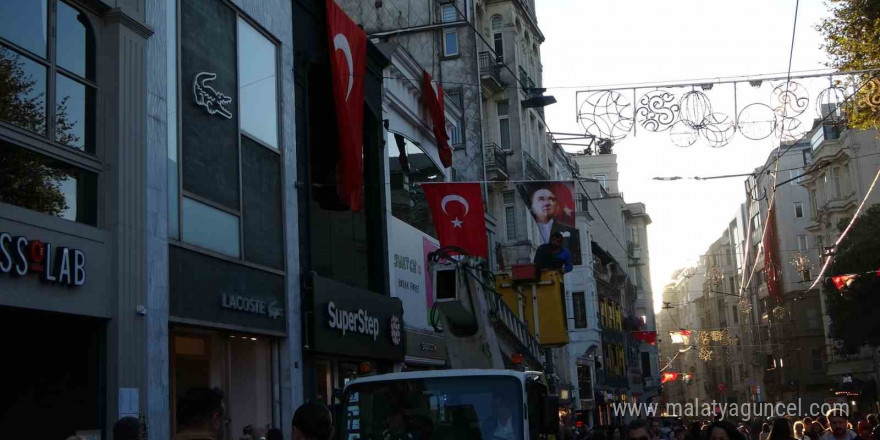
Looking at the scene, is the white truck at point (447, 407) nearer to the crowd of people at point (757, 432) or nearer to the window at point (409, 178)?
the crowd of people at point (757, 432)

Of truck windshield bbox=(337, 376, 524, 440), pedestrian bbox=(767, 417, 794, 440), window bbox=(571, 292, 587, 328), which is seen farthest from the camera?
window bbox=(571, 292, 587, 328)

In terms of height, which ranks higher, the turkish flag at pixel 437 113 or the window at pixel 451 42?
the window at pixel 451 42

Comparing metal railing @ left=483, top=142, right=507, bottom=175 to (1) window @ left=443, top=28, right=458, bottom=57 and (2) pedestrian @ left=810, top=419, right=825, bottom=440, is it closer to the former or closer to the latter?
(1) window @ left=443, top=28, right=458, bottom=57

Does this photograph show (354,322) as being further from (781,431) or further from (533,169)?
(533,169)

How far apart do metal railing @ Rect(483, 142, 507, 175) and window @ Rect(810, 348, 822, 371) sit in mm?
48613

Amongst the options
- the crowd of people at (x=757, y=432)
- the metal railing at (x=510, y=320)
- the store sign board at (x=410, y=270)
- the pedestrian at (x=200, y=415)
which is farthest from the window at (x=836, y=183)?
the pedestrian at (x=200, y=415)

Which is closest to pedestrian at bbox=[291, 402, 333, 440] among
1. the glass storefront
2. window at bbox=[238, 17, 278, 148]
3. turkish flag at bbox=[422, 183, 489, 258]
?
the glass storefront

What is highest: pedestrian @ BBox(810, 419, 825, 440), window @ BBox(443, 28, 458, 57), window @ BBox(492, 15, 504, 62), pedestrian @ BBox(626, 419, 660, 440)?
window @ BBox(492, 15, 504, 62)

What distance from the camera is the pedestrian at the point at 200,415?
4.85 meters

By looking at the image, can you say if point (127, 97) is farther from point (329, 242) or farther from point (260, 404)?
point (329, 242)

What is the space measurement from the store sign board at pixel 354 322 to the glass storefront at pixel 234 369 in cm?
115

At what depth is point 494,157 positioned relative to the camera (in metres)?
37.8

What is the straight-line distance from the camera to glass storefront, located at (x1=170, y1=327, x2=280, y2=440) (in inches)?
559

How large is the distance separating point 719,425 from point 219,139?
1006cm
